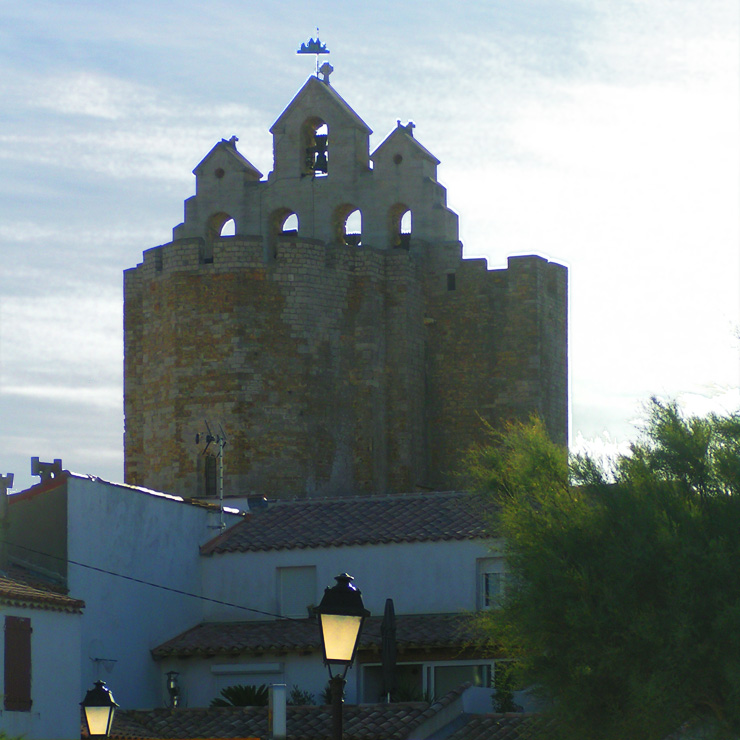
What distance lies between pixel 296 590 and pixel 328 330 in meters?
11.2

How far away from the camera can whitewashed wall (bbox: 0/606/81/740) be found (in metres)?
23.9

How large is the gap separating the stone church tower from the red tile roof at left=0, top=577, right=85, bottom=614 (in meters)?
13.8

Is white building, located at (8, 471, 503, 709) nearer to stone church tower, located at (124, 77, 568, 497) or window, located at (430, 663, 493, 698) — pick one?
window, located at (430, 663, 493, 698)

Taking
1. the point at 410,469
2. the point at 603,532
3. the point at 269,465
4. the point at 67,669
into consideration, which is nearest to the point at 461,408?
the point at 410,469

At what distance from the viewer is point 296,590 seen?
102 ft

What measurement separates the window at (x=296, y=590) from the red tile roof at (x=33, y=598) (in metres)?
5.40

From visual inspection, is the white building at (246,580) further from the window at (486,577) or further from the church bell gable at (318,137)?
the church bell gable at (318,137)

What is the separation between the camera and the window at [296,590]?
30.8 meters

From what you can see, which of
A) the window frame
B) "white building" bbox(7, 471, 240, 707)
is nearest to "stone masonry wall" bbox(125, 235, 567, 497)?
"white building" bbox(7, 471, 240, 707)

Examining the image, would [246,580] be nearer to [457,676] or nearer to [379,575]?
[379,575]

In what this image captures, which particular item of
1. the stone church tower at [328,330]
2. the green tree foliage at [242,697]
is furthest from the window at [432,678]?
the stone church tower at [328,330]

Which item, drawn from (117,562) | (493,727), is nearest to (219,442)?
(117,562)

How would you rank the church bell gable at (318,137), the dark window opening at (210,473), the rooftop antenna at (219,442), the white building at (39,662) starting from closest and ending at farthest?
the white building at (39,662) < the rooftop antenna at (219,442) < the dark window opening at (210,473) < the church bell gable at (318,137)

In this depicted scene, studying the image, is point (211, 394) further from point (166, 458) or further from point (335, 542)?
point (335, 542)
